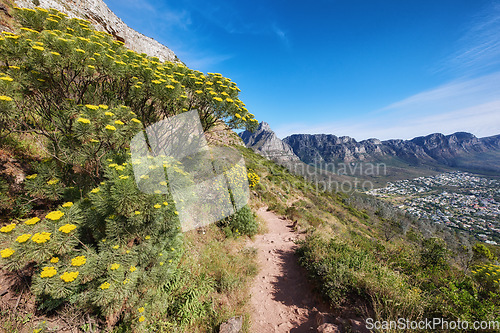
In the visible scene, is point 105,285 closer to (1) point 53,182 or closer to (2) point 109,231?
(2) point 109,231

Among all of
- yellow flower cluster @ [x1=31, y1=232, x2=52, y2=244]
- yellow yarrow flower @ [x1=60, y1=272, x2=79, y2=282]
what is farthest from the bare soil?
yellow flower cluster @ [x1=31, y1=232, x2=52, y2=244]

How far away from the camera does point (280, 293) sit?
5.42 metres

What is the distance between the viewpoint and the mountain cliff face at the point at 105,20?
47.7 feet

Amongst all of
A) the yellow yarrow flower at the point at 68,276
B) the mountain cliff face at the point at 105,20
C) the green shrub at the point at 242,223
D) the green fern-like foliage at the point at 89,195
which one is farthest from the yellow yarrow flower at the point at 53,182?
the mountain cliff face at the point at 105,20

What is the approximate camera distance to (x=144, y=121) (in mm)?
5156

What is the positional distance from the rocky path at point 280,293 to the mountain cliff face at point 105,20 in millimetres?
19458

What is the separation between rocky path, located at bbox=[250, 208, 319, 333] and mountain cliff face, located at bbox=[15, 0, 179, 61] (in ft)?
63.8

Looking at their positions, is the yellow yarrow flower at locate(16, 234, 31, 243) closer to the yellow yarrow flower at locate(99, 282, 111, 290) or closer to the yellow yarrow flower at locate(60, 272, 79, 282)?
the yellow yarrow flower at locate(60, 272, 79, 282)

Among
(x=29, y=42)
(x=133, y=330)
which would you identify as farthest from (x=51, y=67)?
(x=133, y=330)

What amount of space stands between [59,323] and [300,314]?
191 inches

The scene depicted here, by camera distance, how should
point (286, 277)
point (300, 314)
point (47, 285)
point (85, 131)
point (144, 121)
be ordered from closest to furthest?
point (47, 285), point (85, 131), point (300, 314), point (144, 121), point (286, 277)

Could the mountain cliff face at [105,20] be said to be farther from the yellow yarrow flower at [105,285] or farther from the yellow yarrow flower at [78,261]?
the yellow yarrow flower at [105,285]

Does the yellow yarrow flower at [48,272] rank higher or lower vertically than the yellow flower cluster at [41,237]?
lower

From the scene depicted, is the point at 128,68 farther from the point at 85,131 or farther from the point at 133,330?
the point at 133,330
